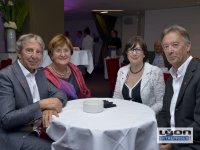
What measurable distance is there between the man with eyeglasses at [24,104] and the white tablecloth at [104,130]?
0.42 ft

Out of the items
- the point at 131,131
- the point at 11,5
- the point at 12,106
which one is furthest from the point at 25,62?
the point at 11,5

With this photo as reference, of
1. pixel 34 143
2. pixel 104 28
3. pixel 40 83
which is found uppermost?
pixel 104 28

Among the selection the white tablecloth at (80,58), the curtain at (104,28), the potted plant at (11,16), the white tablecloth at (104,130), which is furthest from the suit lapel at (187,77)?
the curtain at (104,28)

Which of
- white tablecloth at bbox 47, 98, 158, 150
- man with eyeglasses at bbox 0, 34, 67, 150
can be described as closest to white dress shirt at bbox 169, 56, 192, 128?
white tablecloth at bbox 47, 98, 158, 150

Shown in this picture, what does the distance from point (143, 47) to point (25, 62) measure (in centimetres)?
114

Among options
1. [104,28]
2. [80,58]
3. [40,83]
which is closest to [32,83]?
[40,83]

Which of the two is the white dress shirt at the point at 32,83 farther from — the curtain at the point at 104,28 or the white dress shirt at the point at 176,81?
the curtain at the point at 104,28

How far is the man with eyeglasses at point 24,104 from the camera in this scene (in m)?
1.61

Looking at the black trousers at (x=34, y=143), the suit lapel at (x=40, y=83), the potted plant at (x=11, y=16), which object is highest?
the potted plant at (x=11, y=16)

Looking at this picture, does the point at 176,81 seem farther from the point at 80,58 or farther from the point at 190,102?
the point at 80,58

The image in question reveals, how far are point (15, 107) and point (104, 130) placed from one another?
0.66m

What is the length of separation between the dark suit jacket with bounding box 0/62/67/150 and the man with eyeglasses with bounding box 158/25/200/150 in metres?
0.88

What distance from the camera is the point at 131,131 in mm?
1431

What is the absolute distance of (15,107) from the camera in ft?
5.59
